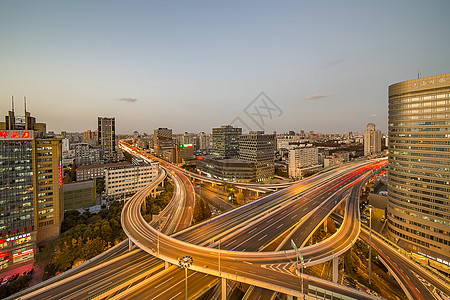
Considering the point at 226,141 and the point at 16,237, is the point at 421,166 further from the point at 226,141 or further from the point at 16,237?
the point at 226,141

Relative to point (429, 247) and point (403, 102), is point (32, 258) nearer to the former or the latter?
point (429, 247)

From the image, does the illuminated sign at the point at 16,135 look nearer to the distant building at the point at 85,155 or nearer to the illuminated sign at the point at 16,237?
the illuminated sign at the point at 16,237

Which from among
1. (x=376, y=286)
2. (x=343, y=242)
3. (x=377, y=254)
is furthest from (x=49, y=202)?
(x=377, y=254)

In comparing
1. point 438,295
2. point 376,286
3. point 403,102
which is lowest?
point 376,286

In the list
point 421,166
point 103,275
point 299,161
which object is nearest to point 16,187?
point 103,275

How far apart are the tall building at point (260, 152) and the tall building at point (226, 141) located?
80.2ft

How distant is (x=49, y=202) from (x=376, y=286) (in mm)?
75802

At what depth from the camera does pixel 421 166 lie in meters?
43.1

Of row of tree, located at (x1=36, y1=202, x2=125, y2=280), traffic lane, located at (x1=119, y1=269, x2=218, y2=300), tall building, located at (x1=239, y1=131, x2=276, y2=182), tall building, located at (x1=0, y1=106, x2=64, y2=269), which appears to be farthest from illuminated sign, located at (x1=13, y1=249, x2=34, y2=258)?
tall building, located at (x1=239, y1=131, x2=276, y2=182)

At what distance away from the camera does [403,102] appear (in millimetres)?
46250

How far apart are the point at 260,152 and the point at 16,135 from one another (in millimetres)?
89450

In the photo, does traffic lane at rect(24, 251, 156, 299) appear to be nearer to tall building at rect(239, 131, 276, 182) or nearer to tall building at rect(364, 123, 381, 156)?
tall building at rect(239, 131, 276, 182)

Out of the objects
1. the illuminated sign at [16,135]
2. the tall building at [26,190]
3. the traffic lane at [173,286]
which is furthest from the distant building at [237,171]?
Answer: the illuminated sign at [16,135]

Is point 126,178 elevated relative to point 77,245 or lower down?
elevated
